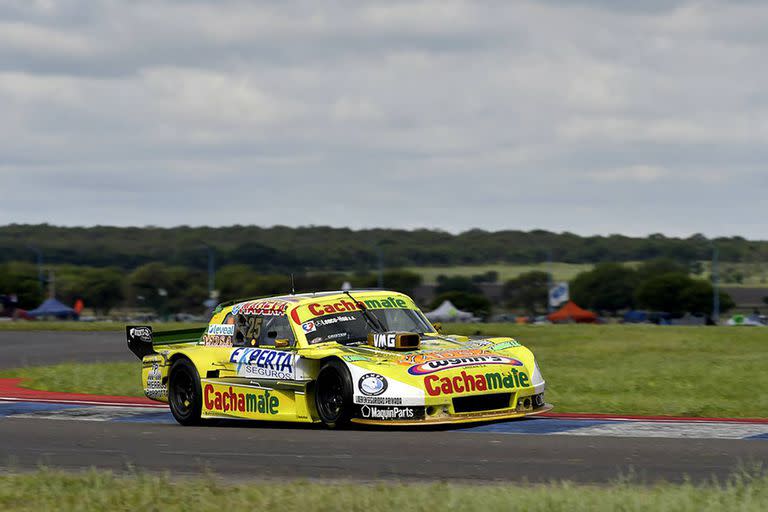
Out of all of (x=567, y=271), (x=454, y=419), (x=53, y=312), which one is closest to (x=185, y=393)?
(x=454, y=419)

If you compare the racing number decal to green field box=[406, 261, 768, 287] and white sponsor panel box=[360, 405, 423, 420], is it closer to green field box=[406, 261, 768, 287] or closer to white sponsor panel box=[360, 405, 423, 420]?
white sponsor panel box=[360, 405, 423, 420]

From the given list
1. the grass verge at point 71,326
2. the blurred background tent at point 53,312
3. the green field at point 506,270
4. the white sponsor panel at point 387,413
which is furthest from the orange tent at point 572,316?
the white sponsor panel at point 387,413

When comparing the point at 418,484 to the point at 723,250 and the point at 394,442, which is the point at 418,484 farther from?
the point at 723,250

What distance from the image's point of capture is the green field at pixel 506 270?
224 feet

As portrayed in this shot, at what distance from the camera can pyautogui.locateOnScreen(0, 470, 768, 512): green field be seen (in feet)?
23.4

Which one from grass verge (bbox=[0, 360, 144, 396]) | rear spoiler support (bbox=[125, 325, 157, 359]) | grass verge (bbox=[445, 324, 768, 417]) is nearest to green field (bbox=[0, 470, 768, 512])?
rear spoiler support (bbox=[125, 325, 157, 359])

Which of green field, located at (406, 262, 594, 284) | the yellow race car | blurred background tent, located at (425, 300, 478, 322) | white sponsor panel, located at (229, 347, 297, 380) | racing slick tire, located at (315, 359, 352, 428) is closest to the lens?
the yellow race car

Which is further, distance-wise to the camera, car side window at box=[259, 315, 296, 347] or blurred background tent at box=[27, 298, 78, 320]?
blurred background tent at box=[27, 298, 78, 320]

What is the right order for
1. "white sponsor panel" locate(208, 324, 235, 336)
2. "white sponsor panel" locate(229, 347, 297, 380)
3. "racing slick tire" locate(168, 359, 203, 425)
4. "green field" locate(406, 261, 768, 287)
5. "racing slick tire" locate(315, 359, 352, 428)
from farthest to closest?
1. "green field" locate(406, 261, 768, 287)
2. "white sponsor panel" locate(208, 324, 235, 336)
3. "racing slick tire" locate(168, 359, 203, 425)
4. "white sponsor panel" locate(229, 347, 297, 380)
5. "racing slick tire" locate(315, 359, 352, 428)

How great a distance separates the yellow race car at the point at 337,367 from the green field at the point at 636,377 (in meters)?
3.17

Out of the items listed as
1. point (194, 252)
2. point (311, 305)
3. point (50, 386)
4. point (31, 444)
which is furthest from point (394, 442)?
point (194, 252)

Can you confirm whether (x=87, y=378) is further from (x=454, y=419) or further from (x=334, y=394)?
(x=454, y=419)

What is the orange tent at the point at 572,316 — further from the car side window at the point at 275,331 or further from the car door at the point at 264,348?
the car side window at the point at 275,331

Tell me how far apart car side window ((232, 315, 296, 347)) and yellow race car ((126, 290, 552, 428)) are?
13mm
